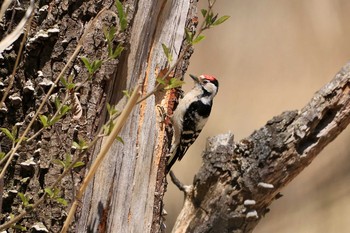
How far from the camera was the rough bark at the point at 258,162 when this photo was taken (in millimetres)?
2959

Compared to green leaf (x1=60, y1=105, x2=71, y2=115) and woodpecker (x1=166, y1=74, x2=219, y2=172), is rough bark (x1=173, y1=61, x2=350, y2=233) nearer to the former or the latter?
woodpecker (x1=166, y1=74, x2=219, y2=172)

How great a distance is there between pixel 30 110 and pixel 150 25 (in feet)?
1.60

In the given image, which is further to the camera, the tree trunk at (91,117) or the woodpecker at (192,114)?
the woodpecker at (192,114)

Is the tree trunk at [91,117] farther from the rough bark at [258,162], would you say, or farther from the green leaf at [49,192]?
the rough bark at [258,162]

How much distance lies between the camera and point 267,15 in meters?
4.24

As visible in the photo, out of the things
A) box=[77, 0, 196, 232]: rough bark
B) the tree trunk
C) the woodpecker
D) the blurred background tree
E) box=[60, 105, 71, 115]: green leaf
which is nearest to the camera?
box=[60, 105, 71, 115]: green leaf

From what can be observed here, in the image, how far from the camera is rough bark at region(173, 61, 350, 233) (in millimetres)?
2959

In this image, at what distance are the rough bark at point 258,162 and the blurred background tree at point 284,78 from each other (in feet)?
3.09

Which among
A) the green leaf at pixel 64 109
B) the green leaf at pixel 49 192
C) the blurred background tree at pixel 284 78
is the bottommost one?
the green leaf at pixel 49 192

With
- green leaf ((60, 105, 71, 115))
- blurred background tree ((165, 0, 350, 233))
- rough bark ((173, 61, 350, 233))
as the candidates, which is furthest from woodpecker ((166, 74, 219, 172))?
green leaf ((60, 105, 71, 115))

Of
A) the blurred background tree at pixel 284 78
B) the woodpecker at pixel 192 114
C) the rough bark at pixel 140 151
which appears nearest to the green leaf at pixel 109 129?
the rough bark at pixel 140 151

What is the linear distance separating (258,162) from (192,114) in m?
0.36

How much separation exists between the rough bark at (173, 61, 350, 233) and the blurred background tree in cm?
94

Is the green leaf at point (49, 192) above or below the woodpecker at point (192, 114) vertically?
below
